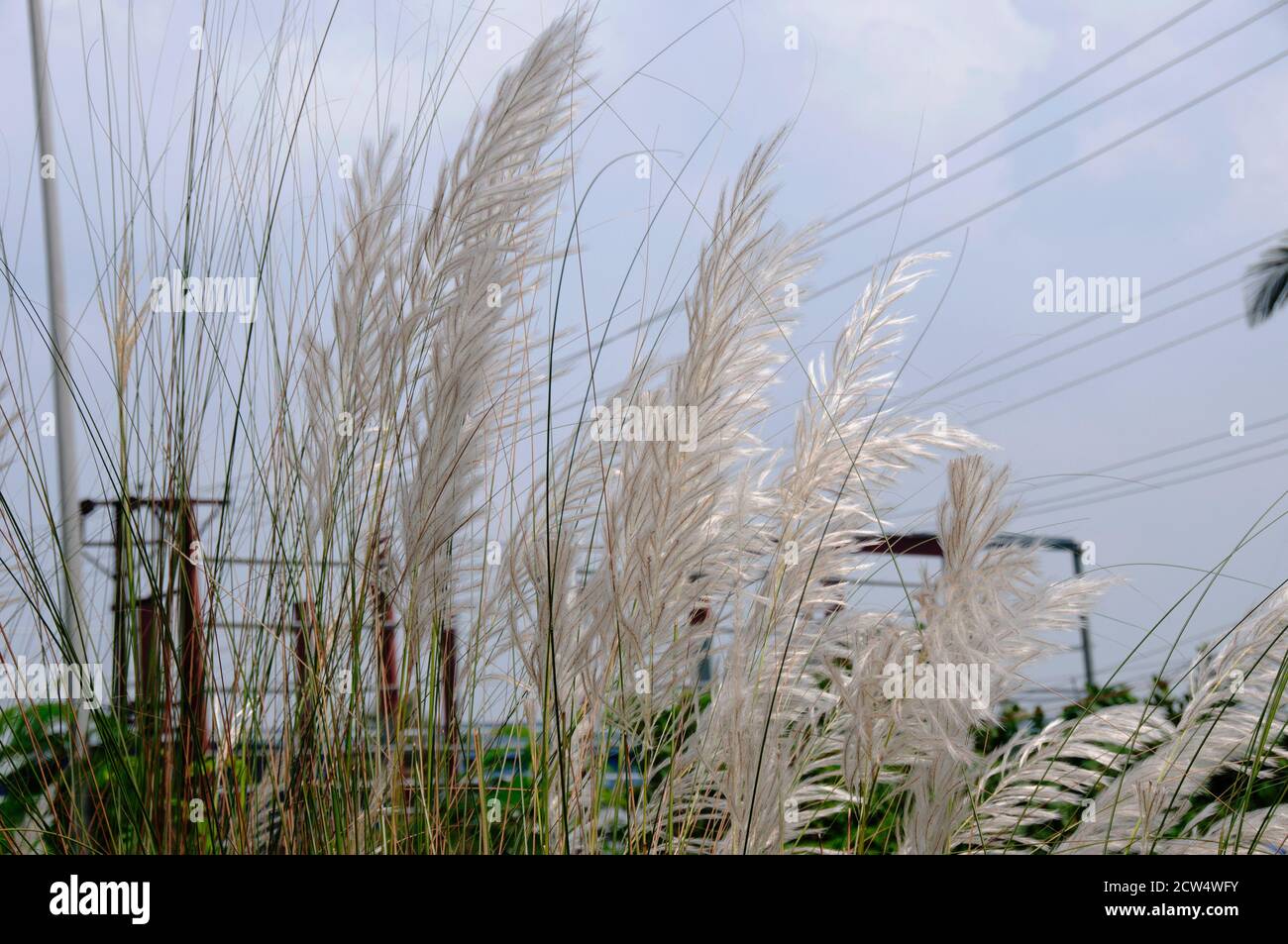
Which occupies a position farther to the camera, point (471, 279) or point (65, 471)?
point (65, 471)

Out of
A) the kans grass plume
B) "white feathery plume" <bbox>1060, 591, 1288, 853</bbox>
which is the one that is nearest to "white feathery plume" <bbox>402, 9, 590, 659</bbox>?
the kans grass plume

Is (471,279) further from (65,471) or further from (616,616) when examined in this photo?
(65,471)

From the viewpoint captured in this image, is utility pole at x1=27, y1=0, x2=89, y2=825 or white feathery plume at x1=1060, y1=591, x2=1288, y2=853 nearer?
white feathery plume at x1=1060, y1=591, x2=1288, y2=853

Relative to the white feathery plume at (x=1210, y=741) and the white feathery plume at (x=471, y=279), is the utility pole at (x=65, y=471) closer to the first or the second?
the white feathery plume at (x=471, y=279)

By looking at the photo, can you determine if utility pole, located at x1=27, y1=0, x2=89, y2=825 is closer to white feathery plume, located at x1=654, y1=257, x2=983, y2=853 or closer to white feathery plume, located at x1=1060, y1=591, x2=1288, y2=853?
white feathery plume, located at x1=654, y1=257, x2=983, y2=853

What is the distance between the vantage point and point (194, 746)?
5.41 ft

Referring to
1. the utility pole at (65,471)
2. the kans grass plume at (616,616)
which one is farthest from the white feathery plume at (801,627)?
the utility pole at (65,471)

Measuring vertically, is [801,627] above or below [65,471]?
below

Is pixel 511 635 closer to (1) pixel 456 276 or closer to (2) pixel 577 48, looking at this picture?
(1) pixel 456 276

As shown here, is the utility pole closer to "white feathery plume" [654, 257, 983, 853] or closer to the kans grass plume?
the kans grass plume

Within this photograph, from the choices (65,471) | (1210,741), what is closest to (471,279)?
(1210,741)

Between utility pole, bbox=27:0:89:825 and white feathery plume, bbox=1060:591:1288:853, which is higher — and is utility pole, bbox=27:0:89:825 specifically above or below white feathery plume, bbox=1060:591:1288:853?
above
